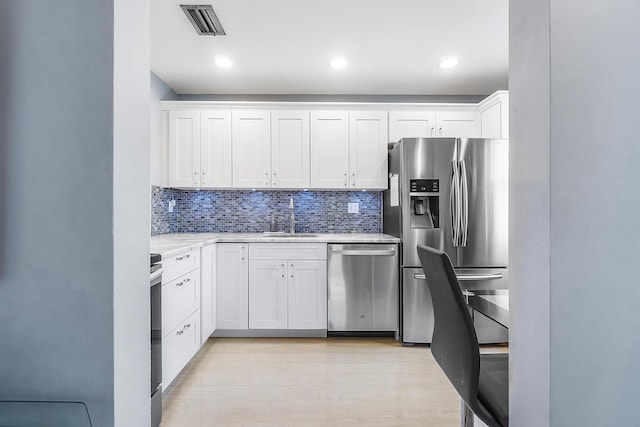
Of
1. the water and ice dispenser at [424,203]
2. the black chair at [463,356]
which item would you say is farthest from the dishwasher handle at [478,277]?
the black chair at [463,356]

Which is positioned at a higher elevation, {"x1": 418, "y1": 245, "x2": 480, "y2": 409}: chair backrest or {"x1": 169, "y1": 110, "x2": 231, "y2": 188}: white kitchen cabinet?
{"x1": 169, "y1": 110, "x2": 231, "y2": 188}: white kitchen cabinet

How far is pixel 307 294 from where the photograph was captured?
3297 millimetres

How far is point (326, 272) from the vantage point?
130 inches

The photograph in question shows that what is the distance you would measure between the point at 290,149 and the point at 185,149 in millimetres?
1105

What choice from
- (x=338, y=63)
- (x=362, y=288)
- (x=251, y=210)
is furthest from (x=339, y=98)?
(x=362, y=288)

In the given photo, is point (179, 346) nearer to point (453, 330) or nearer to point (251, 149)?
point (453, 330)

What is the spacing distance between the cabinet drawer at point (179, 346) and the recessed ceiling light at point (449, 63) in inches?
119

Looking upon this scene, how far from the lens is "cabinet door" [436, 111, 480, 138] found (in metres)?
3.67

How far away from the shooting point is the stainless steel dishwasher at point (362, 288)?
327 centimetres

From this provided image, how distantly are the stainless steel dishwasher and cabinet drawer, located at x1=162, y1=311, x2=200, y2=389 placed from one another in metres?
1.21
